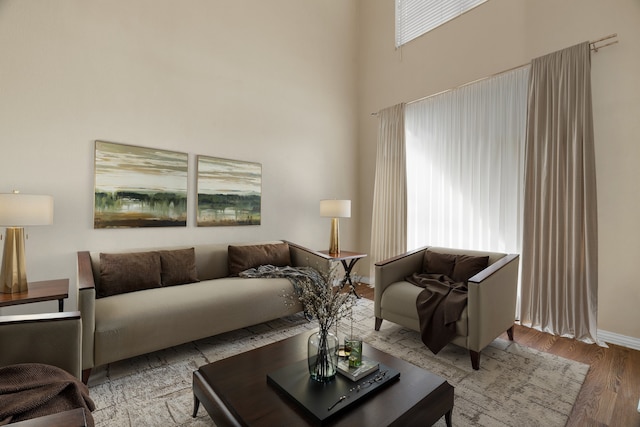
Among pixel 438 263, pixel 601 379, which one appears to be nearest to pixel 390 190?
pixel 438 263

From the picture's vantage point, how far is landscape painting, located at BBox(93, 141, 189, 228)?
2899 millimetres

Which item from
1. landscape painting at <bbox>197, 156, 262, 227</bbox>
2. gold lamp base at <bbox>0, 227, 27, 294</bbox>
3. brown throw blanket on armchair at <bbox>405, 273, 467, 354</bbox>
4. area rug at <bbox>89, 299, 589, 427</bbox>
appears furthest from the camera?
landscape painting at <bbox>197, 156, 262, 227</bbox>

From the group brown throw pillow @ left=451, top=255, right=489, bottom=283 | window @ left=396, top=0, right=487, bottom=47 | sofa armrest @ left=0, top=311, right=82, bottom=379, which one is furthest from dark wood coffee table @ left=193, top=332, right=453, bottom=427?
window @ left=396, top=0, right=487, bottom=47

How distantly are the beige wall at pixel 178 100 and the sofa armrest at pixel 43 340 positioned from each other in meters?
1.50

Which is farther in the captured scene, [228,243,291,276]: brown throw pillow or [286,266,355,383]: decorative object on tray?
[228,243,291,276]: brown throw pillow

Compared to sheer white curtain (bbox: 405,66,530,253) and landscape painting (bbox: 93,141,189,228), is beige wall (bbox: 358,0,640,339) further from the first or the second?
landscape painting (bbox: 93,141,189,228)

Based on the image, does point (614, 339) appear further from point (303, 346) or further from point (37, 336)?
point (37, 336)

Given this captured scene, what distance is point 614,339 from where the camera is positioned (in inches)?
107

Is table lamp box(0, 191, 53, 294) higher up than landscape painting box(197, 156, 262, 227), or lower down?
lower down

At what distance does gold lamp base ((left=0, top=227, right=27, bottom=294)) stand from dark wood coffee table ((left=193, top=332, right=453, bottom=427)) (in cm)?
161

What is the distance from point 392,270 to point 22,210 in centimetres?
Result: 301

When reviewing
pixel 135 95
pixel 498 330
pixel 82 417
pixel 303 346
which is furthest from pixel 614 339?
pixel 135 95

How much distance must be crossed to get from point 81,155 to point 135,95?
2.59ft

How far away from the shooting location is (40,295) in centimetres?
211
